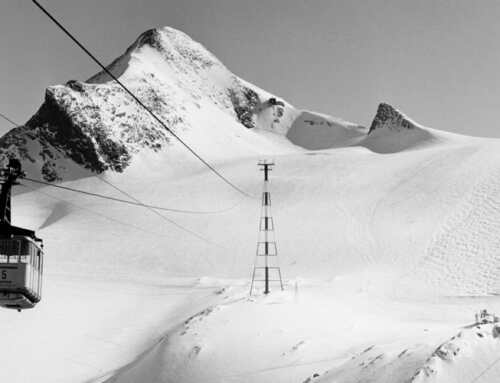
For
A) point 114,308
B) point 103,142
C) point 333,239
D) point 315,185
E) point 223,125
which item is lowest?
point 114,308

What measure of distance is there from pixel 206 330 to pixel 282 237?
33269 mm

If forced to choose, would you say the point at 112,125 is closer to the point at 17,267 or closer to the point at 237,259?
the point at 237,259

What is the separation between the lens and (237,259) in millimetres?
61781

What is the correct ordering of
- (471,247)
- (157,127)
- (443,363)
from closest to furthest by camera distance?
(443,363) < (471,247) < (157,127)

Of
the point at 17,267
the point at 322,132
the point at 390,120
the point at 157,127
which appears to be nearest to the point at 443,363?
the point at 17,267

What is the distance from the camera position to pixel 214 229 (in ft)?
233

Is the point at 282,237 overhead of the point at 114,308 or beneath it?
overhead

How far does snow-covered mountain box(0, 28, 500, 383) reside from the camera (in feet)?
94.4

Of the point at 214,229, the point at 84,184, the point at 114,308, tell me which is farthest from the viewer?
the point at 84,184

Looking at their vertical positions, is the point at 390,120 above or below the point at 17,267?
above

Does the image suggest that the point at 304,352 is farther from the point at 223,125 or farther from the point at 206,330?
the point at 223,125

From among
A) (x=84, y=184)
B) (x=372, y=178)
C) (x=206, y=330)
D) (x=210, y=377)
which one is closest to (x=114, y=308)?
(x=206, y=330)

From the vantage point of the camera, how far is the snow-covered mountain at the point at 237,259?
1133 inches

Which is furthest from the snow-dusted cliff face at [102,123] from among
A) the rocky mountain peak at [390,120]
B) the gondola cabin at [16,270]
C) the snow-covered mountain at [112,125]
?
the gondola cabin at [16,270]
